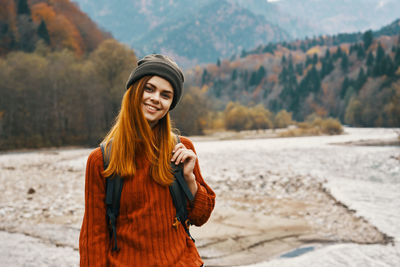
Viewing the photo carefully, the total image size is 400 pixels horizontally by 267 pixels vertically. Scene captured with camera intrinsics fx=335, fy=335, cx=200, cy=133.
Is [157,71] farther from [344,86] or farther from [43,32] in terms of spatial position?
[344,86]

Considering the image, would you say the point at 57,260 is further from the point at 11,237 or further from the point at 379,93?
the point at 379,93

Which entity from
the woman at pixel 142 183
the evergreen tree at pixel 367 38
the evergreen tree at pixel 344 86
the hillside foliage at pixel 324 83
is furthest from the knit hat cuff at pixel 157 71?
the evergreen tree at pixel 367 38

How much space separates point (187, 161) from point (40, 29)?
4669 centimetres

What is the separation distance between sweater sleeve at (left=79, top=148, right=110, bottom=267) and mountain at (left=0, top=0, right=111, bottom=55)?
42.8 metres

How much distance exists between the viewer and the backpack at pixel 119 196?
62.9 inches

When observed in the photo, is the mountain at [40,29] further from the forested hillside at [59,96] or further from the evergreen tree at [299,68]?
the evergreen tree at [299,68]

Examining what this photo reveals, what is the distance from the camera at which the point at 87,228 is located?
62.2 inches

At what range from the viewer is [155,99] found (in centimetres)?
166

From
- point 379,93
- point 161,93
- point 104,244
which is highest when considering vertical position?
point 379,93

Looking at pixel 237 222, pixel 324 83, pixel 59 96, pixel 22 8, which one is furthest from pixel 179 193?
pixel 324 83

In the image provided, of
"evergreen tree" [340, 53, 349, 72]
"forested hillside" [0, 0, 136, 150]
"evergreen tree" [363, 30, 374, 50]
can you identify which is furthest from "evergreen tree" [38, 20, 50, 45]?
"evergreen tree" [363, 30, 374, 50]

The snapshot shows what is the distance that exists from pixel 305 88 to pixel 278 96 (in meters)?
9.38

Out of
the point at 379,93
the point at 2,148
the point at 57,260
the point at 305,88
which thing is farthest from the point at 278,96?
the point at 57,260

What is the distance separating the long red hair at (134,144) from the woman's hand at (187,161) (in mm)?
46
